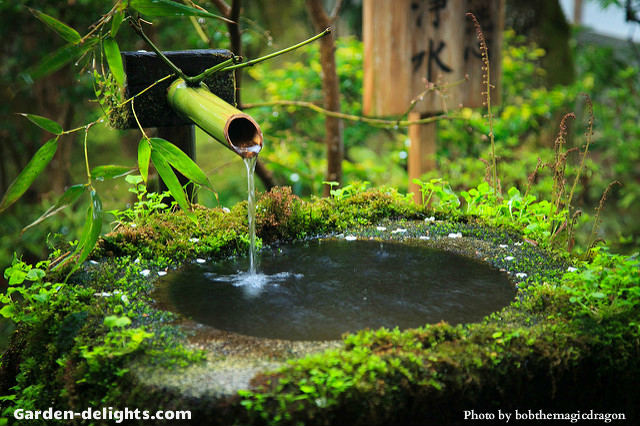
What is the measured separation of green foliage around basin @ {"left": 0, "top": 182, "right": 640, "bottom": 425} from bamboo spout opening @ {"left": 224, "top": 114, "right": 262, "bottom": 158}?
651mm

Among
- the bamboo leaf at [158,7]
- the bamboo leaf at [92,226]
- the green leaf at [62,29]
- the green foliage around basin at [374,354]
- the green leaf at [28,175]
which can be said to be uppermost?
the bamboo leaf at [158,7]

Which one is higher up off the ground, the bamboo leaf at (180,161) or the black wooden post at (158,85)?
the black wooden post at (158,85)

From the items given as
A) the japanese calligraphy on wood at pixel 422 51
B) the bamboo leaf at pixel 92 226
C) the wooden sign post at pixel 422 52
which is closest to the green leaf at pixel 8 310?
the bamboo leaf at pixel 92 226

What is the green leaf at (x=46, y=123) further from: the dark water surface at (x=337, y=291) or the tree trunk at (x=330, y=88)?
the tree trunk at (x=330, y=88)

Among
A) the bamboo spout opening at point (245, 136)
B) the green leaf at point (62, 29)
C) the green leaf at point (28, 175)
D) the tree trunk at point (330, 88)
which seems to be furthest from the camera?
the tree trunk at point (330, 88)

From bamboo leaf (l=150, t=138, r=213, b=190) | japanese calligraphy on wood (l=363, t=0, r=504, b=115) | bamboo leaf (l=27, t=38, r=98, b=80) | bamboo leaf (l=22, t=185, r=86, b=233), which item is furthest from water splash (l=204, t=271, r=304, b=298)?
japanese calligraphy on wood (l=363, t=0, r=504, b=115)

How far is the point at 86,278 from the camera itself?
2.47 metres

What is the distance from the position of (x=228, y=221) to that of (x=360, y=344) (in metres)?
1.42

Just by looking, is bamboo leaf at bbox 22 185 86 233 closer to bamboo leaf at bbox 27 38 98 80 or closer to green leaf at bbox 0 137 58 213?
green leaf at bbox 0 137 58 213

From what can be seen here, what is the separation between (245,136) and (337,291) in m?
0.68

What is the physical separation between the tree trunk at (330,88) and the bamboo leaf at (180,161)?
2572 mm

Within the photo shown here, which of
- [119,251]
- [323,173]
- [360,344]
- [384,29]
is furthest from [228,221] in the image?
[323,173]

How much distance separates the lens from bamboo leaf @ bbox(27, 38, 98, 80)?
82.7 inches

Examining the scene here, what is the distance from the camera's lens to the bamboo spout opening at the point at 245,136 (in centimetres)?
230
